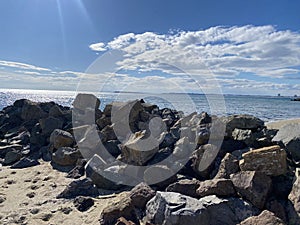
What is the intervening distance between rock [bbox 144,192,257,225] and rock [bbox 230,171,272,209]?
17 centimetres

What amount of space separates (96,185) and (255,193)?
450 cm

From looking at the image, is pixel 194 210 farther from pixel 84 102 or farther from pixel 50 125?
pixel 84 102

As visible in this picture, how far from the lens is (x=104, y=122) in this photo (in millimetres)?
13281

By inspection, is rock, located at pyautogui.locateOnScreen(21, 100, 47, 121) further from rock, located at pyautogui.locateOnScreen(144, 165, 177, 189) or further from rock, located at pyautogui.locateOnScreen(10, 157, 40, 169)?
rock, located at pyautogui.locateOnScreen(144, 165, 177, 189)

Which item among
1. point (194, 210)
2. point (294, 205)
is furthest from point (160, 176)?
point (294, 205)

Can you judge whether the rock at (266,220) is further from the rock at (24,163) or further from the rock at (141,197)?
the rock at (24,163)

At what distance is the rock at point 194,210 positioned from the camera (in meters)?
5.22

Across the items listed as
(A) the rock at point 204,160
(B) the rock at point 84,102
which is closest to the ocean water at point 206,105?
(B) the rock at point 84,102

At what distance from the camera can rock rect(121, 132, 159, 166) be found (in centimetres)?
848

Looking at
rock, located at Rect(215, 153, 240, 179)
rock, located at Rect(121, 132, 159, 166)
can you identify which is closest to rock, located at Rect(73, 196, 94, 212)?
rock, located at Rect(121, 132, 159, 166)

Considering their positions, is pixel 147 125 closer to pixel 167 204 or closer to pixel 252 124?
pixel 252 124

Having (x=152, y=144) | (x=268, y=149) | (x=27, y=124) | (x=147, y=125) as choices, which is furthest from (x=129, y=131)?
(x=27, y=124)

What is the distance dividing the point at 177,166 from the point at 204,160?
80 cm

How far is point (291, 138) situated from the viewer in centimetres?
731
